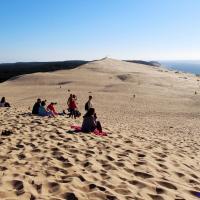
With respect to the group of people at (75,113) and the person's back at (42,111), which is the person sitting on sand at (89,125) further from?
the person's back at (42,111)

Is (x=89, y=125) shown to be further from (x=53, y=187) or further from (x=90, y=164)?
(x=53, y=187)

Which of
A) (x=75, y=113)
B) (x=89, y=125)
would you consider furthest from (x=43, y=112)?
(x=89, y=125)

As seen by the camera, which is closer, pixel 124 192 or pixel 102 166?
pixel 124 192

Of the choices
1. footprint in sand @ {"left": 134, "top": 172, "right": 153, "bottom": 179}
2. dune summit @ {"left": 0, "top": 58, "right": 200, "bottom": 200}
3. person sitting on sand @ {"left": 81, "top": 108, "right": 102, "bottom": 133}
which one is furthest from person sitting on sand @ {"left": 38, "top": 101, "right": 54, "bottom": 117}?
footprint in sand @ {"left": 134, "top": 172, "right": 153, "bottom": 179}

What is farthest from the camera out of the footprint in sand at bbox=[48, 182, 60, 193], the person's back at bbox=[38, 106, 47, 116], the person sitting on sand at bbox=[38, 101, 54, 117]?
the person's back at bbox=[38, 106, 47, 116]

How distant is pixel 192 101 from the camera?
40625 millimetres

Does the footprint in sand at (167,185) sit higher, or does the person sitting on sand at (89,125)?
the person sitting on sand at (89,125)

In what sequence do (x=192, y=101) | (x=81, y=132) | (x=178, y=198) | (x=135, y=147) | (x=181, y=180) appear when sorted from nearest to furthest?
(x=178, y=198) < (x=181, y=180) < (x=135, y=147) < (x=81, y=132) < (x=192, y=101)

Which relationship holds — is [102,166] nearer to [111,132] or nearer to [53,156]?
[53,156]

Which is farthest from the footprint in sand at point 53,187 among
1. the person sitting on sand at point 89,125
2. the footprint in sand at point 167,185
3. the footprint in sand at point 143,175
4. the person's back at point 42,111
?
the person's back at point 42,111

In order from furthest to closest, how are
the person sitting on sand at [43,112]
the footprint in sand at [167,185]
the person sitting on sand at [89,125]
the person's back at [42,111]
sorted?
the person's back at [42,111] → the person sitting on sand at [43,112] → the person sitting on sand at [89,125] → the footprint in sand at [167,185]

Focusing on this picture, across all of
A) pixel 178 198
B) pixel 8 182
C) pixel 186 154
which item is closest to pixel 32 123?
pixel 186 154

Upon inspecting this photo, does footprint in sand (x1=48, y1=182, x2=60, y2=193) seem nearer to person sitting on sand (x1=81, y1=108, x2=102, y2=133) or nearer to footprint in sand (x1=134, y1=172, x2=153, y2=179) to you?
footprint in sand (x1=134, y1=172, x2=153, y2=179)

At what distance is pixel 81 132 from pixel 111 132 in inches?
60.1
